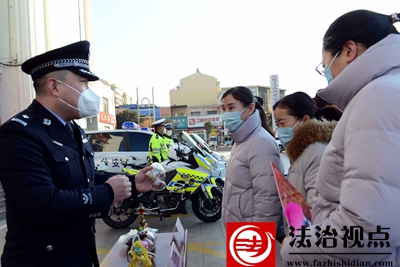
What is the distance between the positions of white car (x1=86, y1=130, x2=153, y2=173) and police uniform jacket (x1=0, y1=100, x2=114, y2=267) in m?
5.96

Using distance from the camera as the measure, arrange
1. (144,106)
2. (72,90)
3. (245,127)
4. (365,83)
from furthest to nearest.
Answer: (144,106) < (245,127) < (72,90) < (365,83)

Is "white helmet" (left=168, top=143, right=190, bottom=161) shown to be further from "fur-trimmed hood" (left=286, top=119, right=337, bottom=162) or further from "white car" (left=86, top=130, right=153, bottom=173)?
"fur-trimmed hood" (left=286, top=119, right=337, bottom=162)

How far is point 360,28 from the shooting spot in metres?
1.10

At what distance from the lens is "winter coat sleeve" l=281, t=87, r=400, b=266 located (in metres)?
0.86

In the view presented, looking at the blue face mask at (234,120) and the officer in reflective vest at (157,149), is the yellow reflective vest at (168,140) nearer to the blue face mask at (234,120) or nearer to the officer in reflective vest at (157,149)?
the officer in reflective vest at (157,149)

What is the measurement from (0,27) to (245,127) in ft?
29.4

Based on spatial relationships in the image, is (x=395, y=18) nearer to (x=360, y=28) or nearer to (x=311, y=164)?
(x=360, y=28)

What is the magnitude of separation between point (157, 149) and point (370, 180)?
6.18 metres

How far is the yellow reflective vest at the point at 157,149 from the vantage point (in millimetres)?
6805

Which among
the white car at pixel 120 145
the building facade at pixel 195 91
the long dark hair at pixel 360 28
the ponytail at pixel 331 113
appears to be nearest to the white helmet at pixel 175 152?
the white car at pixel 120 145

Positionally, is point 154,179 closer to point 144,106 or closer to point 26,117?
point 26,117

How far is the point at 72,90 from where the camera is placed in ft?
5.30

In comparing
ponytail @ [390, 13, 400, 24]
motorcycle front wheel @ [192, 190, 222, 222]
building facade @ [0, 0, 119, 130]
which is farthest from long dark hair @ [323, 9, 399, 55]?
building facade @ [0, 0, 119, 130]

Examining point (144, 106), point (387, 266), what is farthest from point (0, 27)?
point (144, 106)
